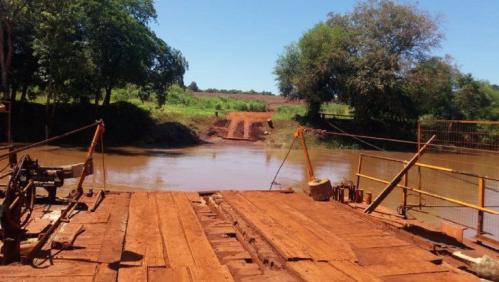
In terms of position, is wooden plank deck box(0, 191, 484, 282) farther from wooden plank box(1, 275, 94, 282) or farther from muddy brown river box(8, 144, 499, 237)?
muddy brown river box(8, 144, 499, 237)

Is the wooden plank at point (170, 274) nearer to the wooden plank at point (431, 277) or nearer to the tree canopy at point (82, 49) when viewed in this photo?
the wooden plank at point (431, 277)

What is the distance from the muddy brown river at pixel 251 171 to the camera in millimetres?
17141

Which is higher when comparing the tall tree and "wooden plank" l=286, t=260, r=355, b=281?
the tall tree

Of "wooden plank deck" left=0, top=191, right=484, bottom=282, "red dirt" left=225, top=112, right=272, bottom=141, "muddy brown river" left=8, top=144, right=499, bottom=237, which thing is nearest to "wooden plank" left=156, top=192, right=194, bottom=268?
"wooden plank deck" left=0, top=191, right=484, bottom=282

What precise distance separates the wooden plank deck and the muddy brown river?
546 centimetres

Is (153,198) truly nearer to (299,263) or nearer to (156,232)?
(156,232)

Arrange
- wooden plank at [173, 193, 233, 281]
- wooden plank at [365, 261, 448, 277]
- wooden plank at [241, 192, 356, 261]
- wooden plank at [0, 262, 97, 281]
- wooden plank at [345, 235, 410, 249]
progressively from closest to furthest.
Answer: wooden plank at [0, 262, 97, 281] < wooden plank at [173, 193, 233, 281] < wooden plank at [365, 261, 448, 277] < wooden plank at [241, 192, 356, 261] < wooden plank at [345, 235, 410, 249]

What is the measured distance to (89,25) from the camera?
30.4 m

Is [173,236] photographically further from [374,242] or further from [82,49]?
[82,49]

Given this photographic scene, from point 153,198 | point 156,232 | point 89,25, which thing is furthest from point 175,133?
point 156,232

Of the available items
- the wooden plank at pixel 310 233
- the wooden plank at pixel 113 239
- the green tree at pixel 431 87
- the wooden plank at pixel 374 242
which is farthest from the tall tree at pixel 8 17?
the green tree at pixel 431 87

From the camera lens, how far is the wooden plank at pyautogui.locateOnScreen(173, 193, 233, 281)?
5253 millimetres

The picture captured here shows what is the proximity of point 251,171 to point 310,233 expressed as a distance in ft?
54.8

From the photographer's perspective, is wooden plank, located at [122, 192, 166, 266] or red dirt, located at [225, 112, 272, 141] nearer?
wooden plank, located at [122, 192, 166, 266]
